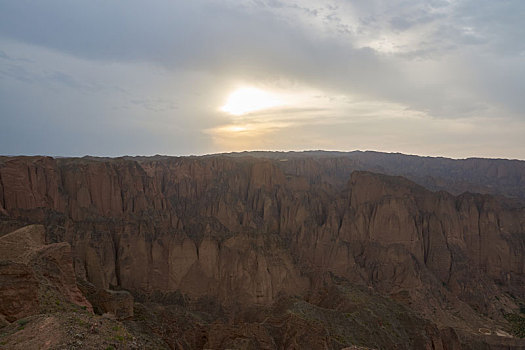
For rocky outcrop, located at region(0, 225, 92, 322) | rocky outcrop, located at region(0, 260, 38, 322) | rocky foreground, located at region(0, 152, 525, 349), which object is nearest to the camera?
rocky outcrop, located at region(0, 260, 38, 322)

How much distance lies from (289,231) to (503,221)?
1270 inches

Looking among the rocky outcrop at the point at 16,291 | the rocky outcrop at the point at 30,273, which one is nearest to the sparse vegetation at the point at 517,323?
the rocky outcrop at the point at 30,273

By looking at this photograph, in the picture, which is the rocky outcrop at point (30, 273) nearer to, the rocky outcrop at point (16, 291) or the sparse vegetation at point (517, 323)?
the rocky outcrop at point (16, 291)

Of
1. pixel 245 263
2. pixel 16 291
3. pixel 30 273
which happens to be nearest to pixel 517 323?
pixel 245 263

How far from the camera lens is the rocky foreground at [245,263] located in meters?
16.3

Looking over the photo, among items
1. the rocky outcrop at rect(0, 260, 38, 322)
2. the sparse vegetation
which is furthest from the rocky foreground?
the sparse vegetation

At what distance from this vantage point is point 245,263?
116 feet

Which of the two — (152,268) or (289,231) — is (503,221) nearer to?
(289,231)

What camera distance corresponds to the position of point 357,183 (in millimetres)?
62906

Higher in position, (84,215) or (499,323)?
(84,215)

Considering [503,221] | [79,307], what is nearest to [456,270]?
[503,221]

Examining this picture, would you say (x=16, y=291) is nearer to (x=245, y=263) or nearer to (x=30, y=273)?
(x=30, y=273)

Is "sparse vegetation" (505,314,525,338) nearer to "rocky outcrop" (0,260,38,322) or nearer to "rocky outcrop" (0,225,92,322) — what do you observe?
"rocky outcrop" (0,225,92,322)

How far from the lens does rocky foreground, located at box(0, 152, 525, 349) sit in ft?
53.5
